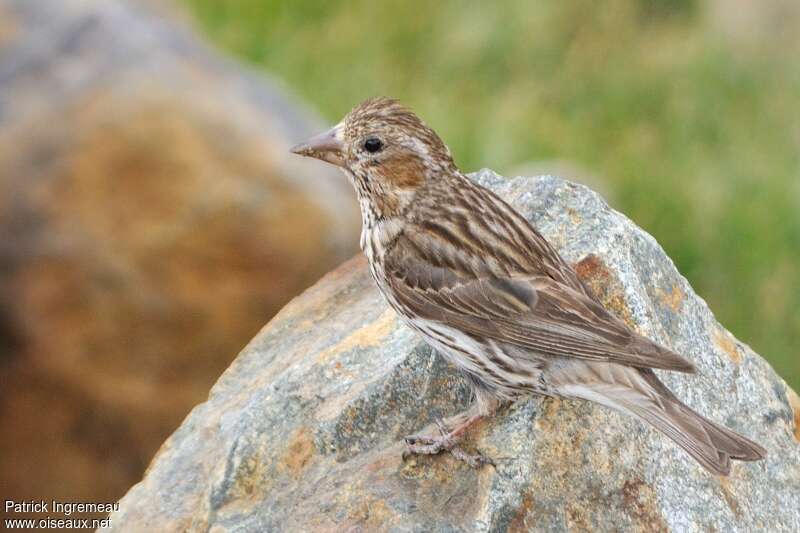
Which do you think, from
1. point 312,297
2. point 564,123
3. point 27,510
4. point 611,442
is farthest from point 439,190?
point 564,123

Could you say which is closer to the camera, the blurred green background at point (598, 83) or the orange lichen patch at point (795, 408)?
the orange lichen patch at point (795, 408)

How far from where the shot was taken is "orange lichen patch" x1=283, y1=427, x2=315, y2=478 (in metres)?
5.24

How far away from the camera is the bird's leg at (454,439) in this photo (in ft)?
16.1

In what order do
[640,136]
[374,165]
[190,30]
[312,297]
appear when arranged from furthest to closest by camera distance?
[640,136] → [190,30] → [312,297] → [374,165]

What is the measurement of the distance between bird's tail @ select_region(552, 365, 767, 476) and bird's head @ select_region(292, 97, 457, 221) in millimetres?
1245

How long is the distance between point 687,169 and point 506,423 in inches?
270

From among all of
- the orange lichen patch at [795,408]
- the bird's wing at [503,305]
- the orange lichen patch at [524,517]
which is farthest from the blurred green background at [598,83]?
the orange lichen patch at [524,517]

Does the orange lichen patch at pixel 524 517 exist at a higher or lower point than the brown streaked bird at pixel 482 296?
lower

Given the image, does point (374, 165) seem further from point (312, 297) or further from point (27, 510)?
point (27, 510)

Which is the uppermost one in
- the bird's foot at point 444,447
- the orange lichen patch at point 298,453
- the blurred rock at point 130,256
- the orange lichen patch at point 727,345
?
the blurred rock at point 130,256

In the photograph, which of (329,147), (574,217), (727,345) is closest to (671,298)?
(727,345)

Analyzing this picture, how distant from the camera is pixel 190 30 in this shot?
9.88 metres

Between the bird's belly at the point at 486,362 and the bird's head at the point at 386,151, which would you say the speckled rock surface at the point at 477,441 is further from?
the bird's head at the point at 386,151

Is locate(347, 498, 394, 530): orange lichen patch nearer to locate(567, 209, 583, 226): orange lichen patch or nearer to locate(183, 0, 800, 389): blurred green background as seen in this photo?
locate(567, 209, 583, 226): orange lichen patch
